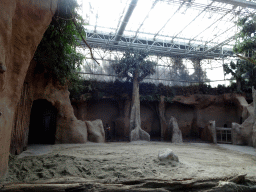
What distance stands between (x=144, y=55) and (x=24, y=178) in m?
12.5

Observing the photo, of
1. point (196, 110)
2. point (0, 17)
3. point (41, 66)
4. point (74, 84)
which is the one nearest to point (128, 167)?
point (0, 17)

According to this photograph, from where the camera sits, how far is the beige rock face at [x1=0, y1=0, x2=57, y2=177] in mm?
3160

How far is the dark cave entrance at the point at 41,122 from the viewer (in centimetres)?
1005

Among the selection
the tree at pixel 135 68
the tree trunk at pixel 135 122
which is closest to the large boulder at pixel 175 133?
the tree trunk at pixel 135 122

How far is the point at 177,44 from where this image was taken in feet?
56.8

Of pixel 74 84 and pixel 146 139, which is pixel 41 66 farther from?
pixel 146 139

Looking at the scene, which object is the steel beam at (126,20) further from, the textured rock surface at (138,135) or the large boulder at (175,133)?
the large boulder at (175,133)

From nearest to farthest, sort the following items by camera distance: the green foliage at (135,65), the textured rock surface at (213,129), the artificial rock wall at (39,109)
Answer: the artificial rock wall at (39,109), the textured rock surface at (213,129), the green foliage at (135,65)

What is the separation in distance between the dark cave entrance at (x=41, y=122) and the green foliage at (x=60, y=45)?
102 inches

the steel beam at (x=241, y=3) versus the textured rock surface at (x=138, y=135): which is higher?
the steel beam at (x=241, y=3)

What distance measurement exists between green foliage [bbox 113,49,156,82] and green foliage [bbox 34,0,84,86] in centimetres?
564

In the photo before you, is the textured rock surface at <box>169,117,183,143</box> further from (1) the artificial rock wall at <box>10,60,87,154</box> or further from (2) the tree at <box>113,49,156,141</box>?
(1) the artificial rock wall at <box>10,60,87,154</box>

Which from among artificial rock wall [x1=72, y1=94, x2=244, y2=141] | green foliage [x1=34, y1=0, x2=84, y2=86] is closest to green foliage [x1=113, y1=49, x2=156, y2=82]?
artificial rock wall [x1=72, y1=94, x2=244, y2=141]

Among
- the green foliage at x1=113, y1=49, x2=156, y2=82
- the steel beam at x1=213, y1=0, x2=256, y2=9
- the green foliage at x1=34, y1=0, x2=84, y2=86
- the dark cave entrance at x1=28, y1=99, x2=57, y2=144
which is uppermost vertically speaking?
the steel beam at x1=213, y1=0, x2=256, y2=9
